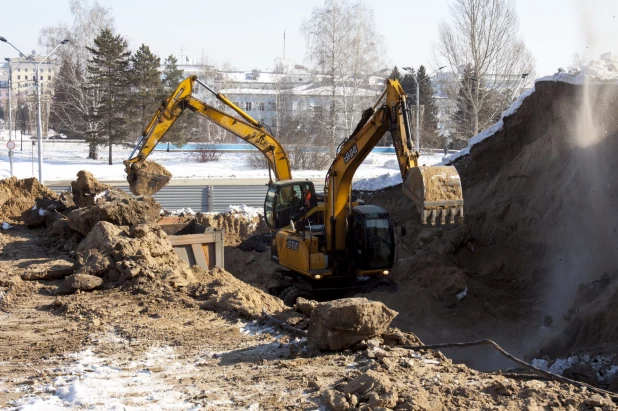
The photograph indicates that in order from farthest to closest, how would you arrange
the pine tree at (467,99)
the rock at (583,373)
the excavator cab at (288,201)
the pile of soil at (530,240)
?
the pine tree at (467,99), the excavator cab at (288,201), the pile of soil at (530,240), the rock at (583,373)

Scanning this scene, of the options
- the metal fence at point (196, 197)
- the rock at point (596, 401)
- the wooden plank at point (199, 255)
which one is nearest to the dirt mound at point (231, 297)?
the wooden plank at point (199, 255)

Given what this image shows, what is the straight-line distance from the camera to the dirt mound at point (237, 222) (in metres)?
20.4

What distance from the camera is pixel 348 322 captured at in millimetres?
6320

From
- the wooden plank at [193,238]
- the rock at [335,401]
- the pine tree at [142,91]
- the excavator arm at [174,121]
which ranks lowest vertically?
the rock at [335,401]

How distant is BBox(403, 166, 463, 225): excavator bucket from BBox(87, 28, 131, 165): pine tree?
33.8 metres

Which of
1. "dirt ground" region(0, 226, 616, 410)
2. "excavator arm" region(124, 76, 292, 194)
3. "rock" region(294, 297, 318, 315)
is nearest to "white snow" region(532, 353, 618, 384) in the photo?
"dirt ground" region(0, 226, 616, 410)

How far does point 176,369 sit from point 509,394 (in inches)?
117

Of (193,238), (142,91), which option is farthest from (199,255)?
(142,91)

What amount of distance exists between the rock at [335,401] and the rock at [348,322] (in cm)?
110

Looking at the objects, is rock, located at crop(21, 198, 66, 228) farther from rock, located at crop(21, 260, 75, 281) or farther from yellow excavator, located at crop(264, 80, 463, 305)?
yellow excavator, located at crop(264, 80, 463, 305)

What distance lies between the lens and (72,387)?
5.68 metres

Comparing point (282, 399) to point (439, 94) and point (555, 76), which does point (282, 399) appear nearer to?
point (555, 76)

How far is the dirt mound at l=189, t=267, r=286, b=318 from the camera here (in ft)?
27.0

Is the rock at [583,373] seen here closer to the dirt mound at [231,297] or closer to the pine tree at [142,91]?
the dirt mound at [231,297]
